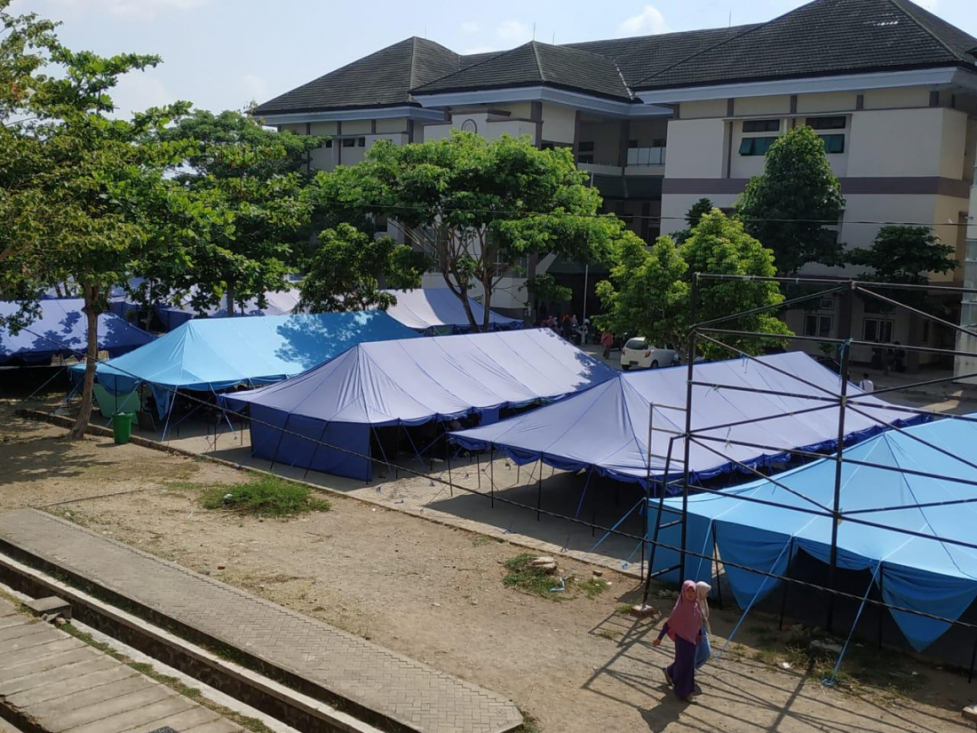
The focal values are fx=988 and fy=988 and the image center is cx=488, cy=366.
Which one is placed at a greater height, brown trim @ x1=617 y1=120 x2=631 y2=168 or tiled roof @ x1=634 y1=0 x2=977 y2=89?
tiled roof @ x1=634 y1=0 x2=977 y2=89

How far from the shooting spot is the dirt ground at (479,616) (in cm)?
998

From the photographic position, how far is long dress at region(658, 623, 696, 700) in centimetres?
1005

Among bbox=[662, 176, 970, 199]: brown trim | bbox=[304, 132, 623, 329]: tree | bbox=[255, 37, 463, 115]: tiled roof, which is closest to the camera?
bbox=[304, 132, 623, 329]: tree

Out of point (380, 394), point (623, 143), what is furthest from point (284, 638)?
point (623, 143)

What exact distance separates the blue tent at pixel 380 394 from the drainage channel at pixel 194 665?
709cm

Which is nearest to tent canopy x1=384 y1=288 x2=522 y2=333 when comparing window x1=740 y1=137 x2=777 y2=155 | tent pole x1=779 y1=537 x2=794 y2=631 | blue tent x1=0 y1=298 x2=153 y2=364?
blue tent x1=0 y1=298 x2=153 y2=364

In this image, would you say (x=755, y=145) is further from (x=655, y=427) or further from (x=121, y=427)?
(x=121, y=427)

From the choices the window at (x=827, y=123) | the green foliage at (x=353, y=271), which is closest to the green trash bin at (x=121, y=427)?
the green foliage at (x=353, y=271)

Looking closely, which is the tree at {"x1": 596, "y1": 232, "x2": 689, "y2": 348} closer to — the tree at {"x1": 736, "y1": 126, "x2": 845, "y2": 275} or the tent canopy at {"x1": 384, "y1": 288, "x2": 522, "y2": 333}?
the tent canopy at {"x1": 384, "y1": 288, "x2": 522, "y2": 333}

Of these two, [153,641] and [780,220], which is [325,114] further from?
[153,641]

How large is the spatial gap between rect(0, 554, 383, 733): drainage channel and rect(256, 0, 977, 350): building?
26.9m

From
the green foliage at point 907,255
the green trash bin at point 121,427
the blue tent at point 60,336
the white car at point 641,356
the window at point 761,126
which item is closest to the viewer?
the green trash bin at point 121,427

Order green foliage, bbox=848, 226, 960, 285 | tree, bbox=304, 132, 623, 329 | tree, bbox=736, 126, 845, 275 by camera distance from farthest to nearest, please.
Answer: tree, bbox=736, 126, 845, 275, green foliage, bbox=848, 226, 960, 285, tree, bbox=304, 132, 623, 329

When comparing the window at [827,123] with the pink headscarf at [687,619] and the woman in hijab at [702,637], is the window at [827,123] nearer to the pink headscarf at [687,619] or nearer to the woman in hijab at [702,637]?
the woman in hijab at [702,637]
